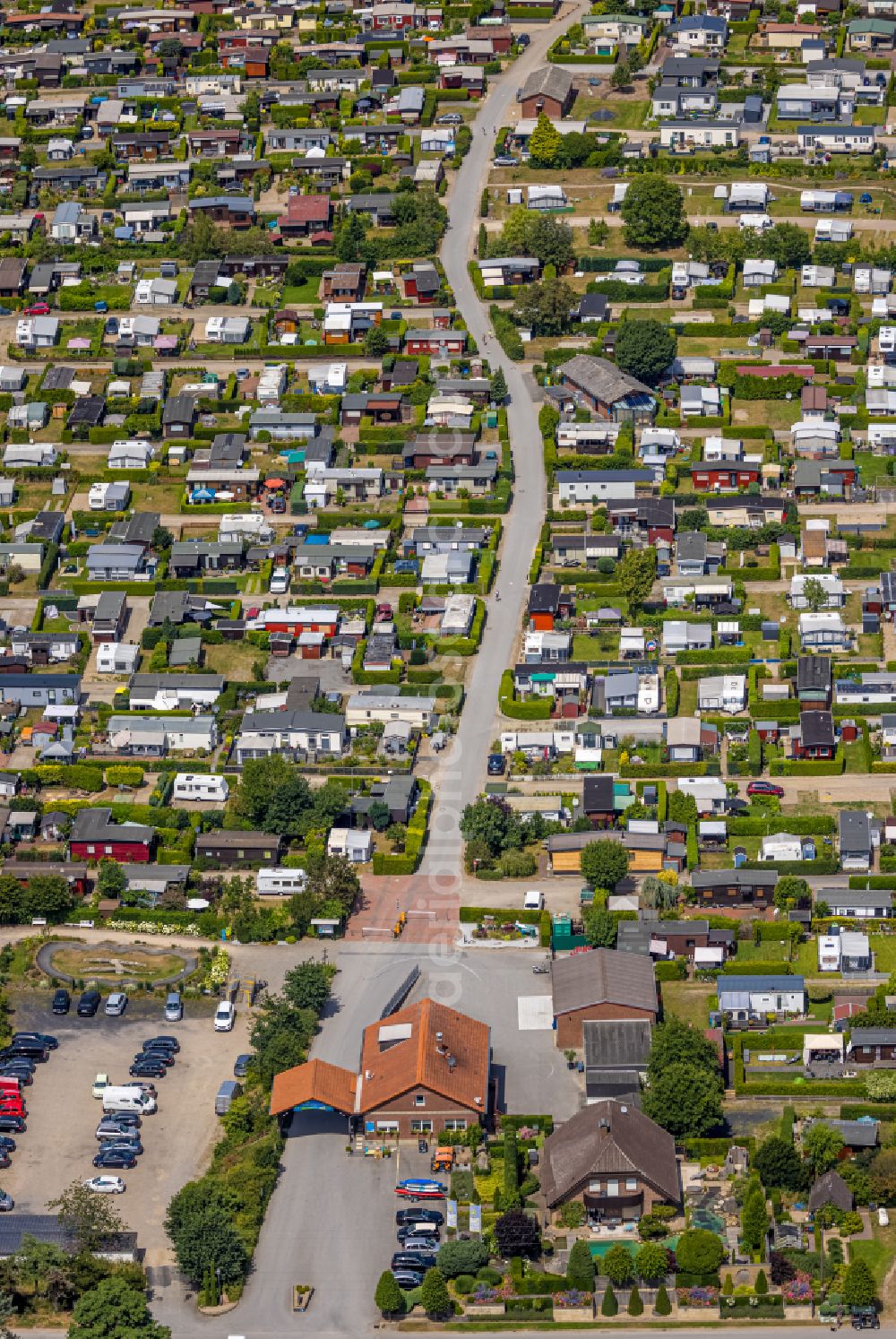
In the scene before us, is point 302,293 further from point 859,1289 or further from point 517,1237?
point 859,1289

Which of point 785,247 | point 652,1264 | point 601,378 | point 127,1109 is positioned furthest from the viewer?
point 785,247

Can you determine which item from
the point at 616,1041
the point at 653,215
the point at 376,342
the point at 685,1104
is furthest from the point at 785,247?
the point at 685,1104

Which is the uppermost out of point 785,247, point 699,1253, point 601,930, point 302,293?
point 785,247

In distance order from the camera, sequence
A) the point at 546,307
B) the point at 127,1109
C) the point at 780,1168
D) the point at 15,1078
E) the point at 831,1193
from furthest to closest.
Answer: the point at 546,307 → the point at 15,1078 → the point at 127,1109 → the point at 780,1168 → the point at 831,1193

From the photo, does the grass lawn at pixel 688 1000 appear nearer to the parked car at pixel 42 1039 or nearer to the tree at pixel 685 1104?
the tree at pixel 685 1104

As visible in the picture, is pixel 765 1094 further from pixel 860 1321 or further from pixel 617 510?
pixel 617 510

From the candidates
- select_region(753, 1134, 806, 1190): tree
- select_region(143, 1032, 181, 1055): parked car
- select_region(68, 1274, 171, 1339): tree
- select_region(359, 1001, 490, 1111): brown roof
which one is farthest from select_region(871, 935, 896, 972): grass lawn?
select_region(68, 1274, 171, 1339): tree

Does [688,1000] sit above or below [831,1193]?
above
